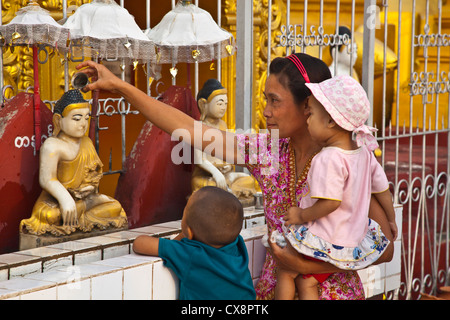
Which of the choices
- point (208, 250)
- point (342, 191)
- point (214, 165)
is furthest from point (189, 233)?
point (214, 165)

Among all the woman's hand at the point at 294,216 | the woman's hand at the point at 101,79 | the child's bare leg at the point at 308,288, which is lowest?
the child's bare leg at the point at 308,288

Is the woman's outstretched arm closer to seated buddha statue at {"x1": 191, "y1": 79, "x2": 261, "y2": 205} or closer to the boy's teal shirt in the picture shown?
the boy's teal shirt

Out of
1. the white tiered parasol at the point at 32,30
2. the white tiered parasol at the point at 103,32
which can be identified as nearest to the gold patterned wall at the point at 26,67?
the white tiered parasol at the point at 103,32

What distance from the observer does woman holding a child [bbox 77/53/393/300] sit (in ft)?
7.07

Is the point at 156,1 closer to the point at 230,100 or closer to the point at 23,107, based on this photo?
the point at 230,100

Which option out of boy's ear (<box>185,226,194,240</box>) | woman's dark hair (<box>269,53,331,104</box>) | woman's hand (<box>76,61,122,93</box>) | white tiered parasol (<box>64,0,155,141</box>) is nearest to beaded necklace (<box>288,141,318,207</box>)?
woman's dark hair (<box>269,53,331,104</box>)

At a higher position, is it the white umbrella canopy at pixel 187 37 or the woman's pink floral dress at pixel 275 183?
the white umbrella canopy at pixel 187 37

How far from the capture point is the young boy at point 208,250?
207cm

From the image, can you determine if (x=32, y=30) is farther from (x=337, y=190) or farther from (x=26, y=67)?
(x=26, y=67)

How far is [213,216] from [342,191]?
0.43 meters

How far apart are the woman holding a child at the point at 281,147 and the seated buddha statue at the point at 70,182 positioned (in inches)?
14.6

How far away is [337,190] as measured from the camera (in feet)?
6.75

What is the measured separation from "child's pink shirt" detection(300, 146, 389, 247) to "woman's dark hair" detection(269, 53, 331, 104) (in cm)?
Result: 22

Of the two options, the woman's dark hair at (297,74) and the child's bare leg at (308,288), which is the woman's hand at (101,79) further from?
the child's bare leg at (308,288)
